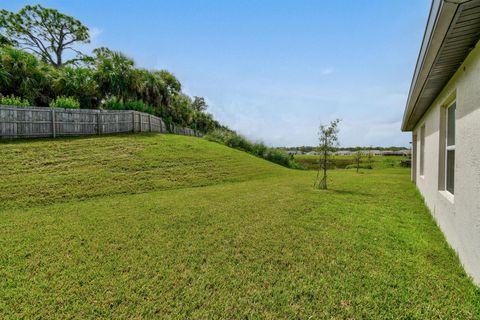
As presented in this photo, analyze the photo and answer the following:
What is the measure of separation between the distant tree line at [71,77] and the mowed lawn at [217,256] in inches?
387

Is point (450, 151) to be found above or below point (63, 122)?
below

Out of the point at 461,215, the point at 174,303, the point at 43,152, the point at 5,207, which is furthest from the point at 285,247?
the point at 43,152

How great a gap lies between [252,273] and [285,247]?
0.88m

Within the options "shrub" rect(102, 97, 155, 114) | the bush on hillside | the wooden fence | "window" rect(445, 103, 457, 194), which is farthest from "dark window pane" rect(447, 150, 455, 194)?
"shrub" rect(102, 97, 155, 114)

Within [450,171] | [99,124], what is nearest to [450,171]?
[450,171]

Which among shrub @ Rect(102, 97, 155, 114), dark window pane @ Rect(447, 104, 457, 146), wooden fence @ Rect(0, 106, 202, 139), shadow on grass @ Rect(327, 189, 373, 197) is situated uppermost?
shrub @ Rect(102, 97, 155, 114)

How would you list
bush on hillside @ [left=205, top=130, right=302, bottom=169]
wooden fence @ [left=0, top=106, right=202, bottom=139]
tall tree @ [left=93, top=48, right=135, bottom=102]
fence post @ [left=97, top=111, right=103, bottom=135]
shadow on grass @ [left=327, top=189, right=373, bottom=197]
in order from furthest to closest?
bush on hillside @ [left=205, top=130, right=302, bottom=169]
tall tree @ [left=93, top=48, right=135, bottom=102]
fence post @ [left=97, top=111, right=103, bottom=135]
wooden fence @ [left=0, top=106, right=202, bottom=139]
shadow on grass @ [left=327, top=189, right=373, bottom=197]

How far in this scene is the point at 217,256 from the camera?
121 inches

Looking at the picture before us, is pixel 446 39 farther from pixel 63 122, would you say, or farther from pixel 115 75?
pixel 115 75

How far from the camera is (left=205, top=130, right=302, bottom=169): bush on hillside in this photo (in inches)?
773

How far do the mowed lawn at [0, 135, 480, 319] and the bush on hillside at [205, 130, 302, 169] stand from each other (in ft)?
42.0

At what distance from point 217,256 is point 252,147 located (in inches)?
673

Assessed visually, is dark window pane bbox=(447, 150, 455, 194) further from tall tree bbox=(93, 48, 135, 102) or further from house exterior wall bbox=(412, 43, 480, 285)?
tall tree bbox=(93, 48, 135, 102)

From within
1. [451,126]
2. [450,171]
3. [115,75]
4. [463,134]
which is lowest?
[450,171]
